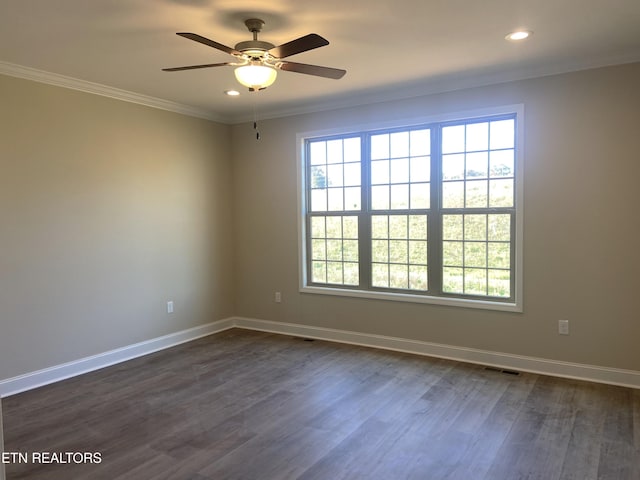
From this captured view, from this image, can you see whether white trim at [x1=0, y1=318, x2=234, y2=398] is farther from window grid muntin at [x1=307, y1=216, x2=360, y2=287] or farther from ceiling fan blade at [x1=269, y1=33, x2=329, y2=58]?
ceiling fan blade at [x1=269, y1=33, x2=329, y2=58]

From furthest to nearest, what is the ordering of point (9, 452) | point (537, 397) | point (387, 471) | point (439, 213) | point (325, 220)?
point (325, 220) → point (439, 213) → point (537, 397) → point (9, 452) → point (387, 471)

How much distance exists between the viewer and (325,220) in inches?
209

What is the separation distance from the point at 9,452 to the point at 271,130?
3976 millimetres

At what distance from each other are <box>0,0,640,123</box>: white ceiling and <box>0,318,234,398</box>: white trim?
2501mm

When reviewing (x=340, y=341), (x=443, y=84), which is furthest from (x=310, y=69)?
(x=340, y=341)

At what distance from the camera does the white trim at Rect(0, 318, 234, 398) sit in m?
3.75

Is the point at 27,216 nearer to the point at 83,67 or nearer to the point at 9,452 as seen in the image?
the point at 83,67

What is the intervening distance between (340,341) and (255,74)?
10.5ft

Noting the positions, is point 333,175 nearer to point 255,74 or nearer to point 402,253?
point 402,253

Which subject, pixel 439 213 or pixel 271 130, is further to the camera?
pixel 271 130

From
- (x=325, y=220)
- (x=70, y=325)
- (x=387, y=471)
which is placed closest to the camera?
(x=387, y=471)

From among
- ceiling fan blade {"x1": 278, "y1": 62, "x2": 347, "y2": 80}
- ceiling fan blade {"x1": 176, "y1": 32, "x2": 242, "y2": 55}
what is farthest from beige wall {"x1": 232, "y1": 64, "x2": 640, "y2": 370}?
ceiling fan blade {"x1": 176, "y1": 32, "x2": 242, "y2": 55}

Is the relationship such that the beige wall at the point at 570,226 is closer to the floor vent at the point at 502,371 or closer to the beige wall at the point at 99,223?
the floor vent at the point at 502,371

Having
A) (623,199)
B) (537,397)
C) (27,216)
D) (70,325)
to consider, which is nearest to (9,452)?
(70,325)
